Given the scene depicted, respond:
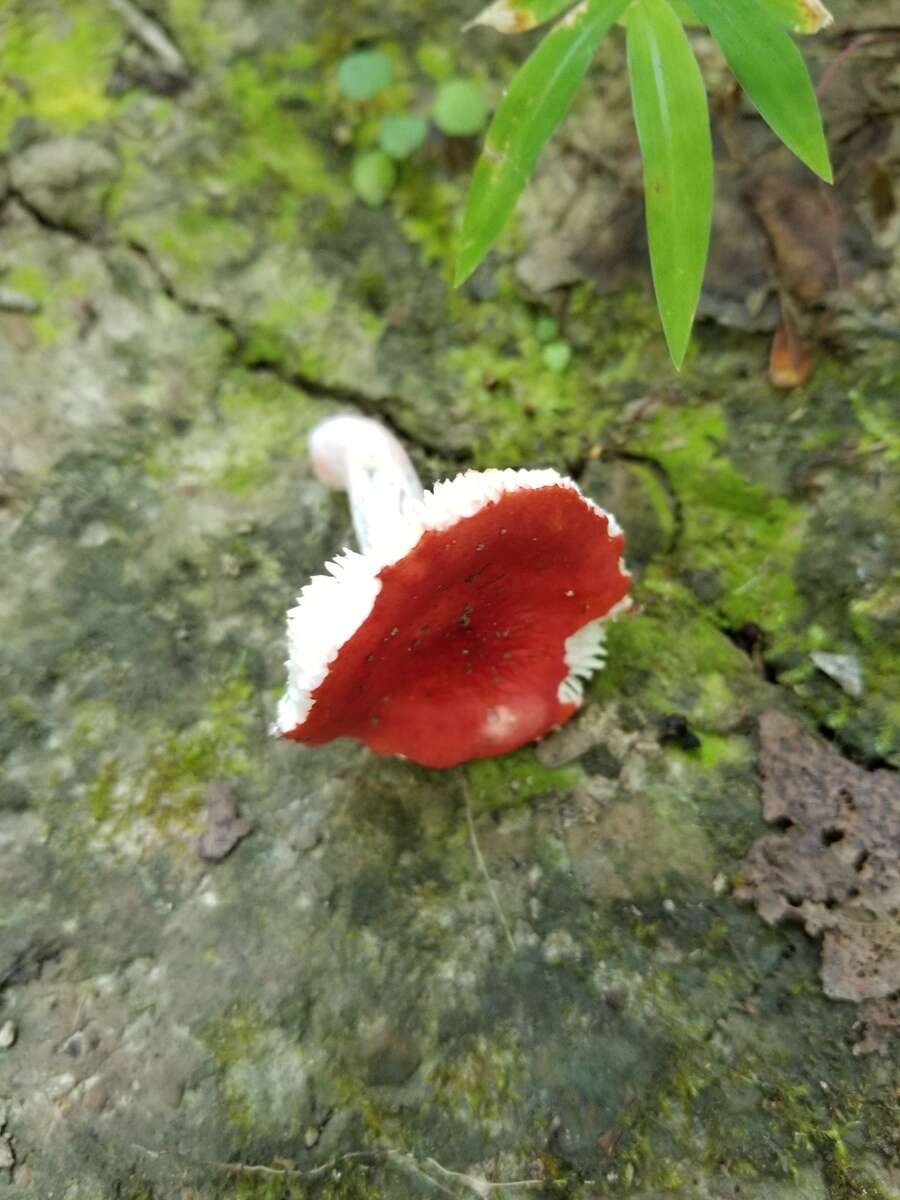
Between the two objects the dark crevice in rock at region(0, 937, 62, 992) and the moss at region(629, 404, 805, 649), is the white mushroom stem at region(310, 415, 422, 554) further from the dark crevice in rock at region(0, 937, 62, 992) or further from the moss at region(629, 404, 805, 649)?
the dark crevice in rock at region(0, 937, 62, 992)

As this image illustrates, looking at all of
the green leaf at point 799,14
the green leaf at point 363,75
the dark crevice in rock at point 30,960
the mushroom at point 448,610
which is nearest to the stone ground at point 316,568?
the dark crevice in rock at point 30,960

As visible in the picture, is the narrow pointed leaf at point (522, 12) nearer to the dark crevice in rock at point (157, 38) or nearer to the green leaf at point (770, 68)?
the green leaf at point (770, 68)

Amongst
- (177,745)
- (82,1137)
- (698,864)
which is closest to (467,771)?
(698,864)

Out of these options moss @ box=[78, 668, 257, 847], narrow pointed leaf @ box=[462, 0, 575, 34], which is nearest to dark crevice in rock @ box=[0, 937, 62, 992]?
moss @ box=[78, 668, 257, 847]

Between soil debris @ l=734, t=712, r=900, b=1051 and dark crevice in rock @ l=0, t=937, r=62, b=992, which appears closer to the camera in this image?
soil debris @ l=734, t=712, r=900, b=1051

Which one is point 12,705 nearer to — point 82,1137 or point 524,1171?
point 82,1137

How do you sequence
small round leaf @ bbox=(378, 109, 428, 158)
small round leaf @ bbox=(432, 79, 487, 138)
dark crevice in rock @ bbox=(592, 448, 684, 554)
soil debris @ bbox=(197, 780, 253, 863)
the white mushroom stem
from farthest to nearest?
small round leaf @ bbox=(378, 109, 428, 158), small round leaf @ bbox=(432, 79, 487, 138), dark crevice in rock @ bbox=(592, 448, 684, 554), the white mushroom stem, soil debris @ bbox=(197, 780, 253, 863)
